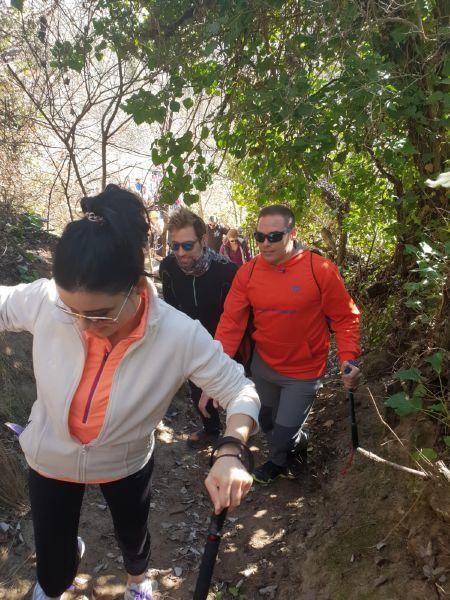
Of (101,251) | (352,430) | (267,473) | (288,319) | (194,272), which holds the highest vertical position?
(101,251)

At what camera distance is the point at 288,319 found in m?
3.71

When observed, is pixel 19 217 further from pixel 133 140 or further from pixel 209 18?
pixel 209 18

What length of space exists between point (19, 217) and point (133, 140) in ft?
6.67

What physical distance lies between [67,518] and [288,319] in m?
2.11

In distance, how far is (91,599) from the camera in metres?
2.97

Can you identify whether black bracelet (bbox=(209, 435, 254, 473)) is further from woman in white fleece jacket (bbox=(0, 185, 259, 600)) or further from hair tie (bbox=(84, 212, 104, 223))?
hair tie (bbox=(84, 212, 104, 223))

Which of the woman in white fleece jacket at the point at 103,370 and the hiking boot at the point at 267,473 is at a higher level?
the woman in white fleece jacket at the point at 103,370

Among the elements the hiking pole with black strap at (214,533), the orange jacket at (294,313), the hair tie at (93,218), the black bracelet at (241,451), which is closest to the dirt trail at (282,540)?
the orange jacket at (294,313)

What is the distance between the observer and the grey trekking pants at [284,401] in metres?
3.86

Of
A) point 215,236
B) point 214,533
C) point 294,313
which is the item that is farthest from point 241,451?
point 215,236

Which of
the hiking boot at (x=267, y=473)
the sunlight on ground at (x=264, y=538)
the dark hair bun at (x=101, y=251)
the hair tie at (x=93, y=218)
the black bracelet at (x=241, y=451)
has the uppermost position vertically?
the hair tie at (x=93, y=218)

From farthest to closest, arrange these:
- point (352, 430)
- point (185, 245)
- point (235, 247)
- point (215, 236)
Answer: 1. point (215, 236)
2. point (235, 247)
3. point (185, 245)
4. point (352, 430)

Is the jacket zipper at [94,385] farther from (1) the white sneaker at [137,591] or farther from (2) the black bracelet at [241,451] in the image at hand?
(1) the white sneaker at [137,591]

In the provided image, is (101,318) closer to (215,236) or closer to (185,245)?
(185,245)
